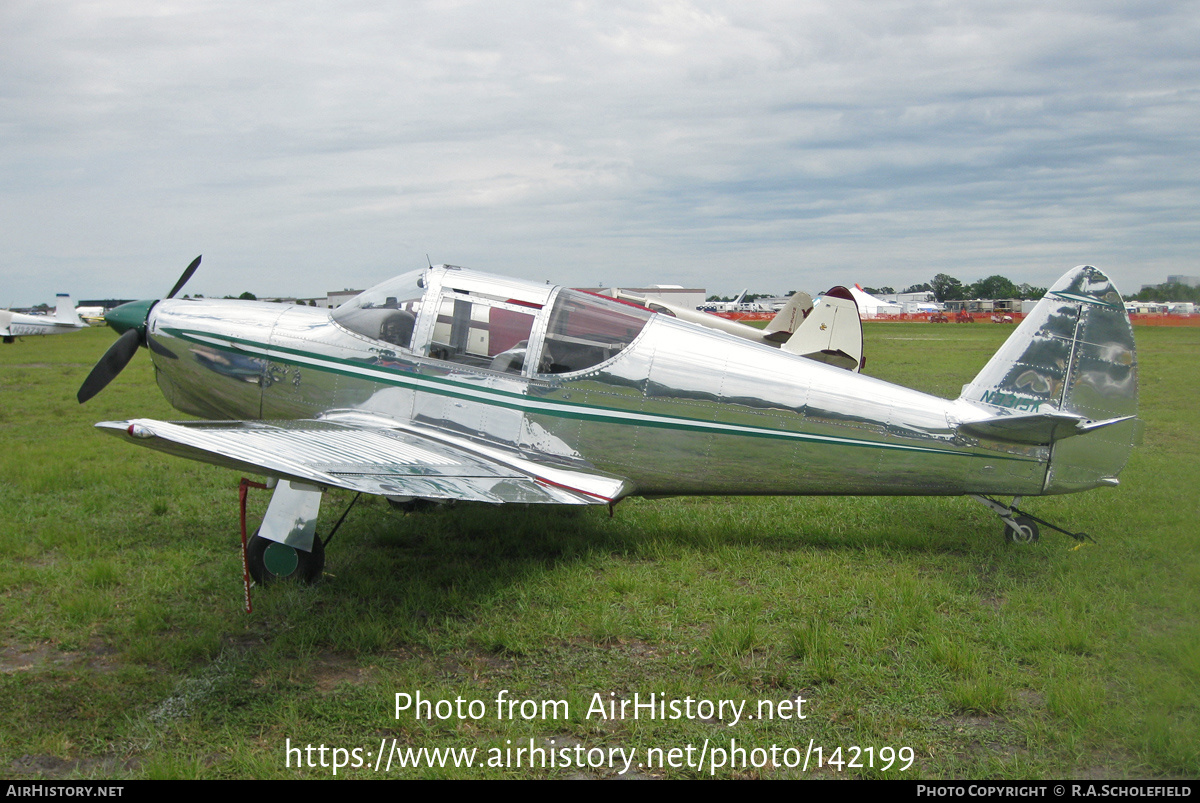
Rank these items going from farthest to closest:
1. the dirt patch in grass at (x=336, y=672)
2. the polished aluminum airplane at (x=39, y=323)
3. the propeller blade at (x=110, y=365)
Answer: the polished aluminum airplane at (x=39, y=323) < the propeller blade at (x=110, y=365) < the dirt patch in grass at (x=336, y=672)

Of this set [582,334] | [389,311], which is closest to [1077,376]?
[582,334]

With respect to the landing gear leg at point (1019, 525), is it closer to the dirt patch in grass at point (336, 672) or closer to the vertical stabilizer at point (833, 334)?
the dirt patch in grass at point (336, 672)

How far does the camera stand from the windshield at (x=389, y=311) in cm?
558

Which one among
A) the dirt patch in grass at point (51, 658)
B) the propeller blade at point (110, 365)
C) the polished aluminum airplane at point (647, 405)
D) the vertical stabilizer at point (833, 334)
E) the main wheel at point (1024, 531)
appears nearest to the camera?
the dirt patch in grass at point (51, 658)

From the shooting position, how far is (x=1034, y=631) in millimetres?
4074

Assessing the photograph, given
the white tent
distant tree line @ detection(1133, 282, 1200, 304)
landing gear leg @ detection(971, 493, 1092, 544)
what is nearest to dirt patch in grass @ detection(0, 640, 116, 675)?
distant tree line @ detection(1133, 282, 1200, 304)

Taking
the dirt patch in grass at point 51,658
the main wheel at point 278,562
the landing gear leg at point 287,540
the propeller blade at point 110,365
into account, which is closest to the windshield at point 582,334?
the landing gear leg at point 287,540

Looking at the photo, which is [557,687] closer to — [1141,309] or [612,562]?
[612,562]

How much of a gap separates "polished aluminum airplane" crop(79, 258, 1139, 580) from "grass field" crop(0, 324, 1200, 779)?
0.53 metres

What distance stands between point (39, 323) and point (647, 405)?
38.0 metres

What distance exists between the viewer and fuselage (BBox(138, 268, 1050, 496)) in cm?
517

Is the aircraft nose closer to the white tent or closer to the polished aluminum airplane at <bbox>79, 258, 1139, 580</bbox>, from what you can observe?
the polished aluminum airplane at <bbox>79, 258, 1139, 580</bbox>

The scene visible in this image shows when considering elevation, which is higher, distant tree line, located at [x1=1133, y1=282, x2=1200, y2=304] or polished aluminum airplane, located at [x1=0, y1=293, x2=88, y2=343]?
distant tree line, located at [x1=1133, y1=282, x2=1200, y2=304]

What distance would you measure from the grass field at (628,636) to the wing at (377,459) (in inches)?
24.6
